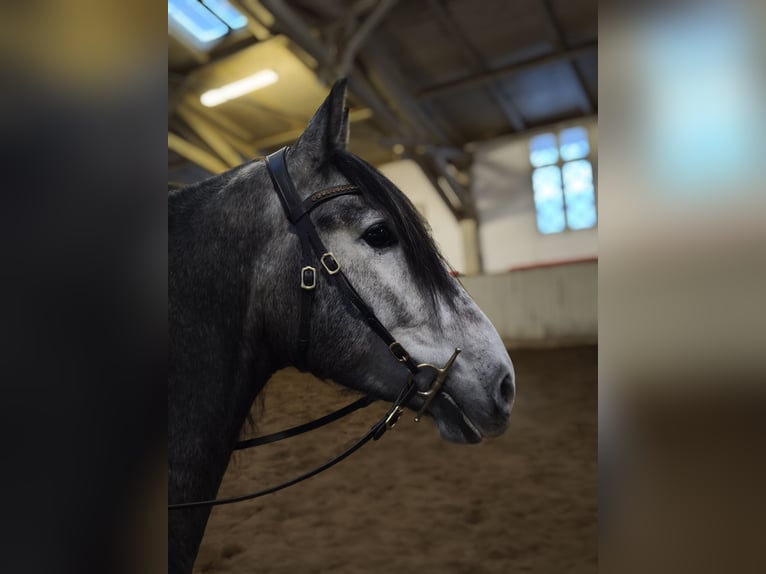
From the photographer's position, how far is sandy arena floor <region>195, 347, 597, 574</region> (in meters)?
0.95

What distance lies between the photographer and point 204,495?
656 millimetres

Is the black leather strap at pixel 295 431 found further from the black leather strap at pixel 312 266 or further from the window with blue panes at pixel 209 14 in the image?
the window with blue panes at pixel 209 14

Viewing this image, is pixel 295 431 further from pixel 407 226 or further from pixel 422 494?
pixel 422 494

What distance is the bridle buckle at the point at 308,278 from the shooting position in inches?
24.9

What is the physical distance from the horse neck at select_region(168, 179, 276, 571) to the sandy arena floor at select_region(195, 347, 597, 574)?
166mm

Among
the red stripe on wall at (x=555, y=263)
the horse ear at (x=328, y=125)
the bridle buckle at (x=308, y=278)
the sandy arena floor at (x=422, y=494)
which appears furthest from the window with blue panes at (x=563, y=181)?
the bridle buckle at (x=308, y=278)

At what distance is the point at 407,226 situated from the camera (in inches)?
25.9

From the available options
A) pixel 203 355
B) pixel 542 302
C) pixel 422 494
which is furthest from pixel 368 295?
pixel 422 494

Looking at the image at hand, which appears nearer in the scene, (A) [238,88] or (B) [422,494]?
(A) [238,88]

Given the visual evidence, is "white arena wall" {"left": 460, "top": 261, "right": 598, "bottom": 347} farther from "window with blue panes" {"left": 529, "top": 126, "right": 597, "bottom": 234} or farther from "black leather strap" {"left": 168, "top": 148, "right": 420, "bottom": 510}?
"black leather strap" {"left": 168, "top": 148, "right": 420, "bottom": 510}

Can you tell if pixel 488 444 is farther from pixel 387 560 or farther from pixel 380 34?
pixel 380 34

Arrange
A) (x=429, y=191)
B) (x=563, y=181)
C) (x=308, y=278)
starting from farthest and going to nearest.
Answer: (x=429, y=191) < (x=563, y=181) < (x=308, y=278)

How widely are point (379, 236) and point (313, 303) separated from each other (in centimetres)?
14

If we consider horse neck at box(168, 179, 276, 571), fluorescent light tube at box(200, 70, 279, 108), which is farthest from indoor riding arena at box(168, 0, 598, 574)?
horse neck at box(168, 179, 276, 571)
